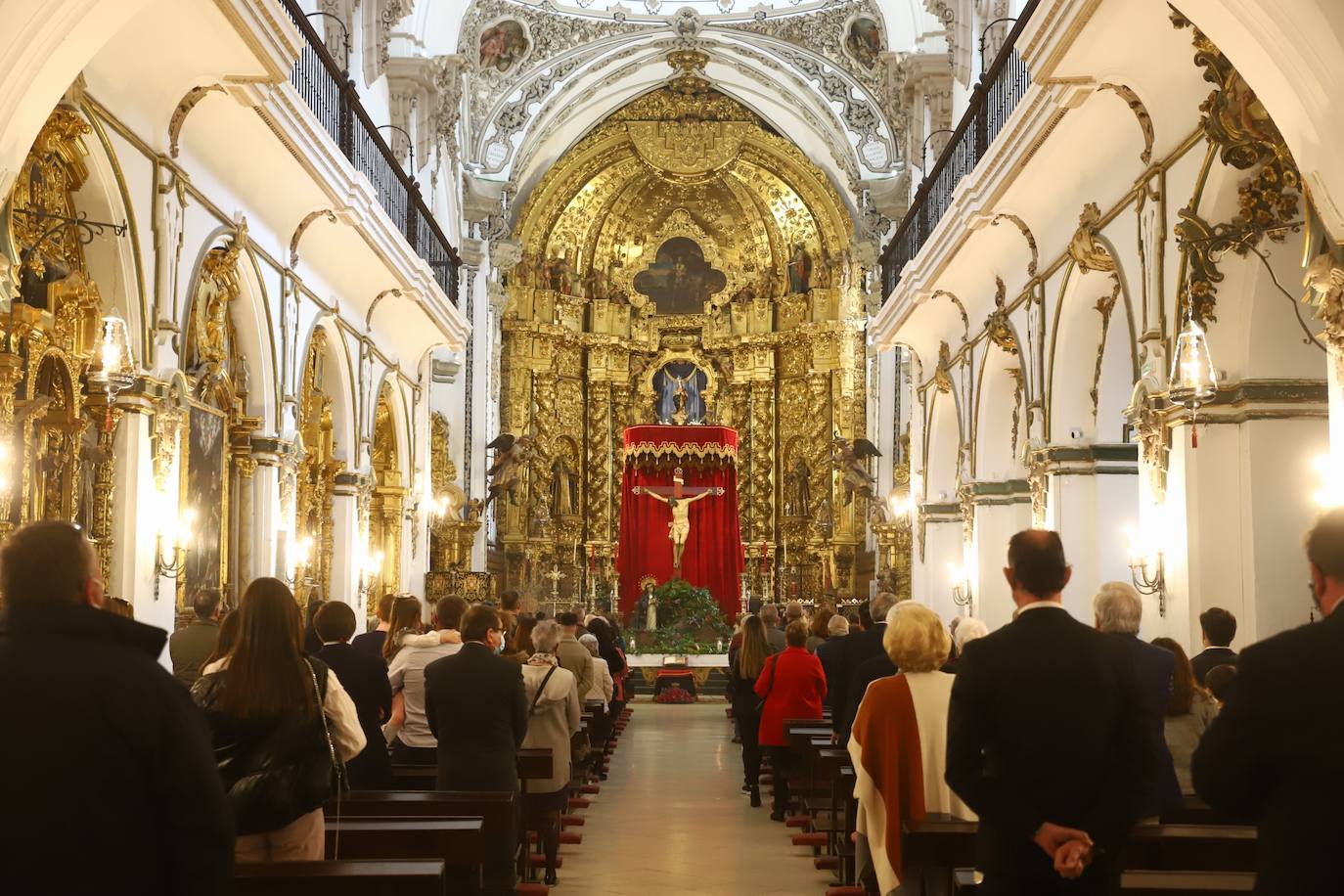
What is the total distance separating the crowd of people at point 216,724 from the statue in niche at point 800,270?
22.5 m

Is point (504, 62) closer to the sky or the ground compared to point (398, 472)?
closer to the sky

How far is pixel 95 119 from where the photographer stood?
9.92 metres

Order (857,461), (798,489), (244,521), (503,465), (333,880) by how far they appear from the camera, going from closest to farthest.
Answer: (333,880), (244,521), (857,461), (503,465), (798,489)

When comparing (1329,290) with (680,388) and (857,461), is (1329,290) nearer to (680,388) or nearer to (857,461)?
(857,461)

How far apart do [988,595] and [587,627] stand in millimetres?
4698

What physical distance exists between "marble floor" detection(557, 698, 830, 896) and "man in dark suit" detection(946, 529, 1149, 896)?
16.2 feet

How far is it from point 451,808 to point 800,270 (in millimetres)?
25260

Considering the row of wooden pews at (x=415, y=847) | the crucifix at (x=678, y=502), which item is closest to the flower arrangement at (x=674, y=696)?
the crucifix at (x=678, y=502)

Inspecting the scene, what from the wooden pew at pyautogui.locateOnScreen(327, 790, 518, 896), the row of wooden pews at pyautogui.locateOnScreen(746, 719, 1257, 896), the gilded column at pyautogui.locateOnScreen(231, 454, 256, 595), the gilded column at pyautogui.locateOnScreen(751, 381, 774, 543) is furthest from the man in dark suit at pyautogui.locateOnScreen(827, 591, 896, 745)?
the gilded column at pyautogui.locateOnScreen(751, 381, 774, 543)

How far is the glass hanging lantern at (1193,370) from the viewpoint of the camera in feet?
31.5

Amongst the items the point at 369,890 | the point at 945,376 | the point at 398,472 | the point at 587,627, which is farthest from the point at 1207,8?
the point at 398,472

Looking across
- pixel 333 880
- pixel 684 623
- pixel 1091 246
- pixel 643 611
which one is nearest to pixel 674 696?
pixel 684 623

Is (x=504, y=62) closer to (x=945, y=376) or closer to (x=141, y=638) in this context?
(x=945, y=376)

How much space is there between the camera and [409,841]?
5816 millimetres
